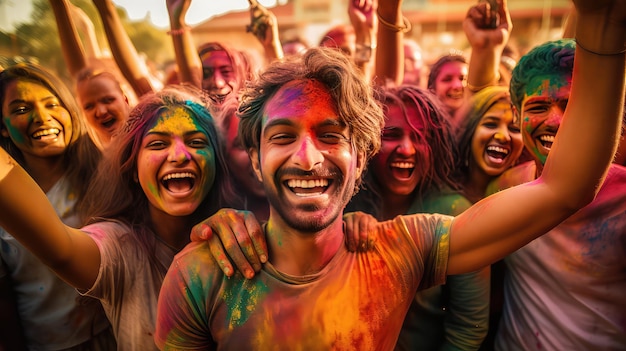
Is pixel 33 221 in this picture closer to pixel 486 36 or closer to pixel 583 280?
pixel 583 280

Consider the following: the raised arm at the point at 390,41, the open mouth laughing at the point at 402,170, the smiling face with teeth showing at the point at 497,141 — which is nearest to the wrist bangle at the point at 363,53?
the raised arm at the point at 390,41

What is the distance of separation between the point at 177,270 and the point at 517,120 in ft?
6.51

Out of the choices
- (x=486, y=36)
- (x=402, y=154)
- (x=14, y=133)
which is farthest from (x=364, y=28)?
(x=14, y=133)

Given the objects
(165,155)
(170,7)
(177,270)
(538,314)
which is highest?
(170,7)

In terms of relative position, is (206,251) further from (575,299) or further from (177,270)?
(575,299)

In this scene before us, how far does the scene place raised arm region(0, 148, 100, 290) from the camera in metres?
1.23

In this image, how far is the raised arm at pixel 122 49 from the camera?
2576mm

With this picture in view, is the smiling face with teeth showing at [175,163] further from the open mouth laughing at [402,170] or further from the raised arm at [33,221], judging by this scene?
the open mouth laughing at [402,170]

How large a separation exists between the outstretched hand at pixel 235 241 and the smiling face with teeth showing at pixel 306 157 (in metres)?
0.15

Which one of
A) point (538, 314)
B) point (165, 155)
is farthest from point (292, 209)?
point (538, 314)

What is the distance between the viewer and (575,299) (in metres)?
1.83

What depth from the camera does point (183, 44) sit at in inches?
109

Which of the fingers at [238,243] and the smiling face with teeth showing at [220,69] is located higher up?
the smiling face with teeth showing at [220,69]

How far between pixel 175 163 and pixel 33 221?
0.72 meters
